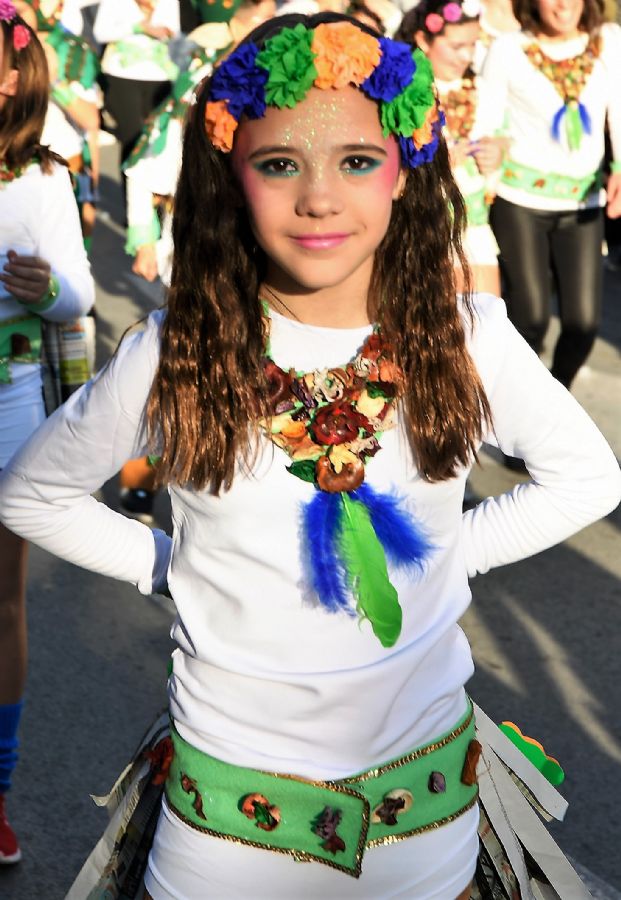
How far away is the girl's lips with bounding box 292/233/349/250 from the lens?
7.93 feet

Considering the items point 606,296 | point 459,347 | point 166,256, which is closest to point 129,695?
point 166,256

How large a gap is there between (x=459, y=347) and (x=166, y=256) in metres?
3.62

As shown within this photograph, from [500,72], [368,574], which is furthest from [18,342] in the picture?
[500,72]

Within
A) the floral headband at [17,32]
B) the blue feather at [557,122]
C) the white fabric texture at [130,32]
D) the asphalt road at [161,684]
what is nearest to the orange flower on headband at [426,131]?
the floral headband at [17,32]

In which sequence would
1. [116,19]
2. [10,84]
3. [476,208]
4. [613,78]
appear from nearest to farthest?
[10,84] < [476,208] < [613,78] < [116,19]

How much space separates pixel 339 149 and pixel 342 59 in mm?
133

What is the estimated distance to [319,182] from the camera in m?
2.41

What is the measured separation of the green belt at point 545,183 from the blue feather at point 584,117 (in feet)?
0.70

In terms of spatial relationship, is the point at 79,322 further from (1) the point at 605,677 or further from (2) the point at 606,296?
(2) the point at 606,296

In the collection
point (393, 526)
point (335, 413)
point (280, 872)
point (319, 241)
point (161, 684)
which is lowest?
point (161, 684)

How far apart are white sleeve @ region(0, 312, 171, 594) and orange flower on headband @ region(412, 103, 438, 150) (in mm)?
492

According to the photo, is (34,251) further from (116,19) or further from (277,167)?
(116,19)

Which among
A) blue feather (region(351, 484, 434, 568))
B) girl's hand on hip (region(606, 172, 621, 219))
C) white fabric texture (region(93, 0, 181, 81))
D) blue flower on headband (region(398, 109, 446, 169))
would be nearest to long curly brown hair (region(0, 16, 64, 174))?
blue flower on headband (region(398, 109, 446, 169))

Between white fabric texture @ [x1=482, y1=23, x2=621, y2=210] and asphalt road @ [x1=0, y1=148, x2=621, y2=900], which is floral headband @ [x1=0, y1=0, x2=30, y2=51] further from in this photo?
white fabric texture @ [x1=482, y1=23, x2=621, y2=210]
